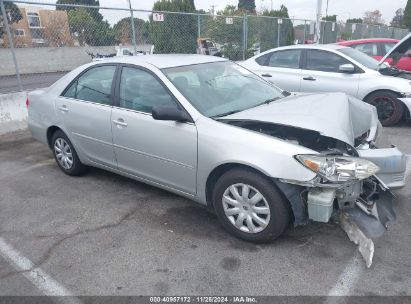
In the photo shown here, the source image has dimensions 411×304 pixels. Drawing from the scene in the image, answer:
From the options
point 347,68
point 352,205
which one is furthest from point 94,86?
point 347,68

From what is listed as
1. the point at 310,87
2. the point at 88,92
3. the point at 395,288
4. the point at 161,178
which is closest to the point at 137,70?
the point at 88,92

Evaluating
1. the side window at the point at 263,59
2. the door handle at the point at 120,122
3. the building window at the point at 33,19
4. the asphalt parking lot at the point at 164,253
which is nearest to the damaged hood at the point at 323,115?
the asphalt parking lot at the point at 164,253

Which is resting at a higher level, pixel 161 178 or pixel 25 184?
pixel 161 178

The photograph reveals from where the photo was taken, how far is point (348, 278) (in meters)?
2.72

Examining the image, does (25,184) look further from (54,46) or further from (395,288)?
(54,46)

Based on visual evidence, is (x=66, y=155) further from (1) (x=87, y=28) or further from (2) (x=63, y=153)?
(1) (x=87, y=28)

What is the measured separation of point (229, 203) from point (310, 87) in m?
4.57

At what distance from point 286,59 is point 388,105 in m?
2.11

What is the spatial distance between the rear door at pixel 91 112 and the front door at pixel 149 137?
17 cm

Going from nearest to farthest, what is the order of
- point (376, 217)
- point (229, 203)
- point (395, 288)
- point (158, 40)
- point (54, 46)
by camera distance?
point (395, 288)
point (376, 217)
point (229, 203)
point (54, 46)
point (158, 40)

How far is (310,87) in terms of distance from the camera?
276 inches

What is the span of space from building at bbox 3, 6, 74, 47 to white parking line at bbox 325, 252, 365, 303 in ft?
27.6

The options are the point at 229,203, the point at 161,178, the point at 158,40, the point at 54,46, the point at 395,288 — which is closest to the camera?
the point at 395,288

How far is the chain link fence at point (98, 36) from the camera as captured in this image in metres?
8.36
